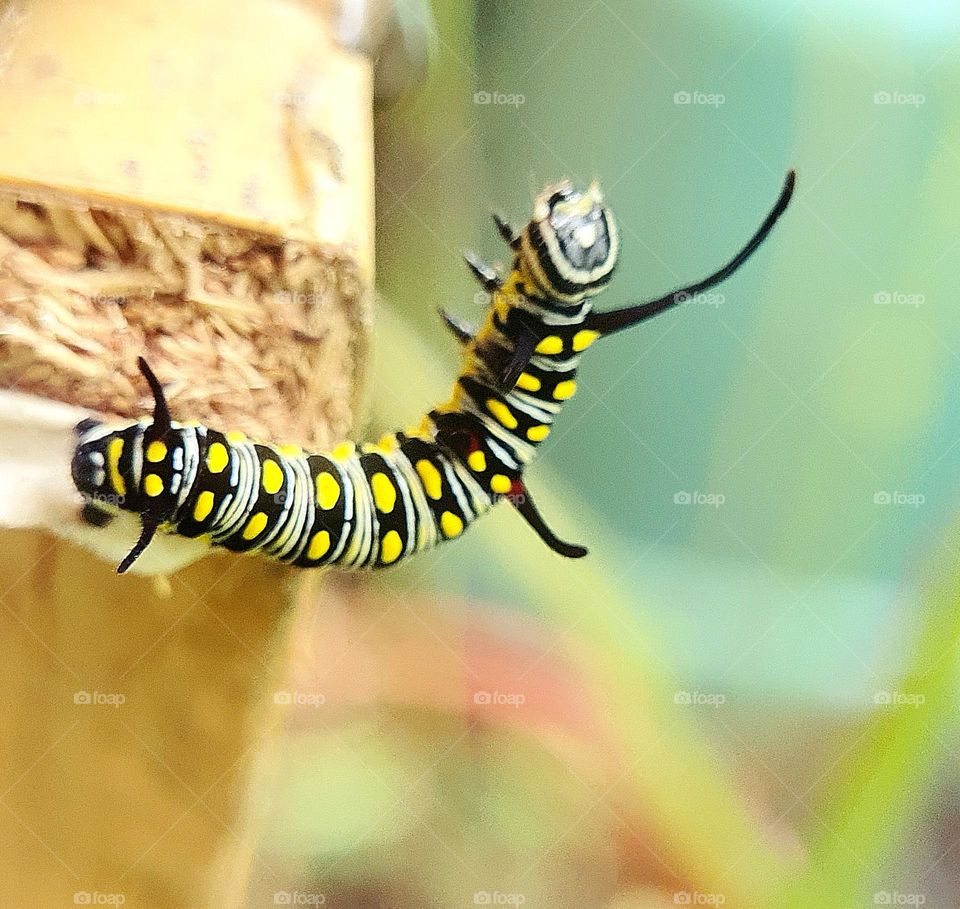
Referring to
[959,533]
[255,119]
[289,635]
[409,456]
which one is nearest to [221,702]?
[289,635]

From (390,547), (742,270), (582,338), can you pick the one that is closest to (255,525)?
(390,547)

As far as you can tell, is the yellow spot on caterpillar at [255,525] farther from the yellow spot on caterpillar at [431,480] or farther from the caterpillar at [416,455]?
the yellow spot on caterpillar at [431,480]

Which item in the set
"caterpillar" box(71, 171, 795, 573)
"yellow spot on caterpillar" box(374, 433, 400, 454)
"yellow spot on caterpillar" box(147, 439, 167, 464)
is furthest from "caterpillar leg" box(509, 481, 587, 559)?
"yellow spot on caterpillar" box(147, 439, 167, 464)

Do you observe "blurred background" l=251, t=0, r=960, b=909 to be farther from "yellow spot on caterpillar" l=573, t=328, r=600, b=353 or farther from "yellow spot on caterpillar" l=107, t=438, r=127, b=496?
"yellow spot on caterpillar" l=107, t=438, r=127, b=496

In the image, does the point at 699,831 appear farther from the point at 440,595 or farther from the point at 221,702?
the point at 221,702

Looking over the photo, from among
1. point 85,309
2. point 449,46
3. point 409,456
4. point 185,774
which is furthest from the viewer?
point 449,46

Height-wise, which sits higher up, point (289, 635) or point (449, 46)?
point (449, 46)

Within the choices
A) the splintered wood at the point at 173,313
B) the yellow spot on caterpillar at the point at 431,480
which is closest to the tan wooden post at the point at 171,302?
the splintered wood at the point at 173,313
